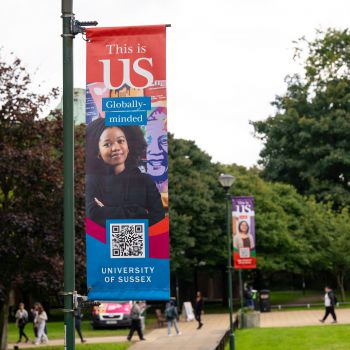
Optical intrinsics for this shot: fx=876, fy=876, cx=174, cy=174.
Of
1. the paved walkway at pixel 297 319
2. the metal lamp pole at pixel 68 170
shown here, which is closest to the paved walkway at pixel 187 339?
the paved walkway at pixel 297 319

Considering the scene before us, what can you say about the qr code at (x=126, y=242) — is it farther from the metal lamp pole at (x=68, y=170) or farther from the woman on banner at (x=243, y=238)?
the woman on banner at (x=243, y=238)

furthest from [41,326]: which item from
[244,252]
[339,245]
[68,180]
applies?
[339,245]

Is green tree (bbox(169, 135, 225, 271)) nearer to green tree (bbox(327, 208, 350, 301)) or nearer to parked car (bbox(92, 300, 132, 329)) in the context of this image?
green tree (bbox(327, 208, 350, 301))

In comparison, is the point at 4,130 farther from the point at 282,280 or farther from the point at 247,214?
the point at 282,280

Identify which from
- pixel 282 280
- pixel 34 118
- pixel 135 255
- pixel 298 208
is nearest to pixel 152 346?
pixel 34 118

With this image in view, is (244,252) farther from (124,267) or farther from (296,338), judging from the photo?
(124,267)

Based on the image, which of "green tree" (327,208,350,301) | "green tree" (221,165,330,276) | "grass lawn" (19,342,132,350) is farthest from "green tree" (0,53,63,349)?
"green tree" (327,208,350,301)

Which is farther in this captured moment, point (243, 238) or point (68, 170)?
point (243, 238)

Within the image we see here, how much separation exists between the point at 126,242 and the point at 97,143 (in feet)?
4.04

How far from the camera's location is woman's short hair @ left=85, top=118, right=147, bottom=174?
10.5 m

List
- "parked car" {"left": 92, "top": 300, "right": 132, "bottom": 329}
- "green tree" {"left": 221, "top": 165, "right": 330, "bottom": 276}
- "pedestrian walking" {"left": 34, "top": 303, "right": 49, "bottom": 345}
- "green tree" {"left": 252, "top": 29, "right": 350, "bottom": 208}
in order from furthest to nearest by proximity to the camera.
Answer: "green tree" {"left": 252, "top": 29, "right": 350, "bottom": 208}
"green tree" {"left": 221, "top": 165, "right": 330, "bottom": 276}
"parked car" {"left": 92, "top": 300, "right": 132, "bottom": 329}
"pedestrian walking" {"left": 34, "top": 303, "right": 49, "bottom": 345}

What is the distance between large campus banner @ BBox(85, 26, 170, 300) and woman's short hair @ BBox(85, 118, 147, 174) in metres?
0.01

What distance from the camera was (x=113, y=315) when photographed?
40938 mm

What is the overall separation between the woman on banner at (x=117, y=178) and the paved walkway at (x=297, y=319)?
1056 inches
